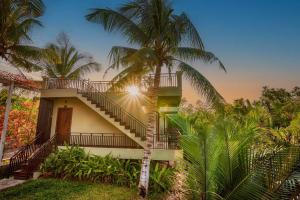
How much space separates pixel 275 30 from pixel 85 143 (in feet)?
39.8

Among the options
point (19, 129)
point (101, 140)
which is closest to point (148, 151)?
point (101, 140)

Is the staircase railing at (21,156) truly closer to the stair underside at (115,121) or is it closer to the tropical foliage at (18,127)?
the tropical foliage at (18,127)

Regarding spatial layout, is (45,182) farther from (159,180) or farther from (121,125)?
(159,180)

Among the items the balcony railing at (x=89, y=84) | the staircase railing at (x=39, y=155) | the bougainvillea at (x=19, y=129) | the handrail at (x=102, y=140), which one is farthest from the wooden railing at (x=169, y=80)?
the bougainvillea at (x=19, y=129)

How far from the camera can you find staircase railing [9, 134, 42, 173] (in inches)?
430

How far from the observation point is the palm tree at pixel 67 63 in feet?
59.0

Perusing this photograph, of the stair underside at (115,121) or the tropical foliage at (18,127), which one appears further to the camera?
the tropical foliage at (18,127)

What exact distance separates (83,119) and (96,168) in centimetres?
443

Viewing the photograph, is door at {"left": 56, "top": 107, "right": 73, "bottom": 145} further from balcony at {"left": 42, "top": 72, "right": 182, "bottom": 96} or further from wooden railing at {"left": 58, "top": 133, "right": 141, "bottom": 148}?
balcony at {"left": 42, "top": 72, "right": 182, "bottom": 96}

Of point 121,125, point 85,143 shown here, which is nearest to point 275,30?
point 121,125

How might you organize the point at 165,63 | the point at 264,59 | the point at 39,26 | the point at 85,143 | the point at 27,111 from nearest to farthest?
the point at 165,63, the point at 264,59, the point at 39,26, the point at 85,143, the point at 27,111

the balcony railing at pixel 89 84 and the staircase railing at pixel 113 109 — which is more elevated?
the balcony railing at pixel 89 84

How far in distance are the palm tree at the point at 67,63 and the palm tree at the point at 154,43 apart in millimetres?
8797

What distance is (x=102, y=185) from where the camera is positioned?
995cm
